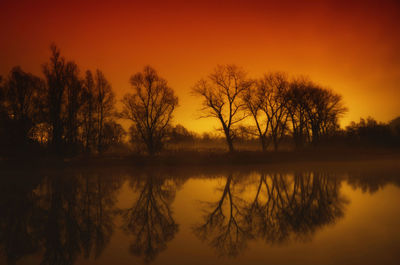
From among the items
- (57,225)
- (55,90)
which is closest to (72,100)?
(55,90)

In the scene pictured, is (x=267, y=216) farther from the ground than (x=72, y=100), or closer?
closer

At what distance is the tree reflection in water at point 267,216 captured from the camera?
7.43 meters

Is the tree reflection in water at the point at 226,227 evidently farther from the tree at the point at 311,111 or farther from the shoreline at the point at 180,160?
the tree at the point at 311,111

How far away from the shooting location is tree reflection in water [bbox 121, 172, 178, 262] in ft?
22.5

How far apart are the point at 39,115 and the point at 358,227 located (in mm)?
36476

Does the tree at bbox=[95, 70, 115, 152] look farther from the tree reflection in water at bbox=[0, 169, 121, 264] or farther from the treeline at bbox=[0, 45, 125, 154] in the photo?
the tree reflection in water at bbox=[0, 169, 121, 264]

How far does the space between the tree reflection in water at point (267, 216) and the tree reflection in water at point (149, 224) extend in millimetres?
1015

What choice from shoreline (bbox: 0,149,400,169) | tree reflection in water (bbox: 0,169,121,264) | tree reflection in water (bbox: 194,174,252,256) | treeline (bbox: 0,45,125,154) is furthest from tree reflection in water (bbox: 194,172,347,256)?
treeline (bbox: 0,45,125,154)

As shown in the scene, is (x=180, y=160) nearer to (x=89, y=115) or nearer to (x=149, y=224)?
(x=89, y=115)

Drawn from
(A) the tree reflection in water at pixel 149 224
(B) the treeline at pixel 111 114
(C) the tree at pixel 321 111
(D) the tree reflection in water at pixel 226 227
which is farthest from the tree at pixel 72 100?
(C) the tree at pixel 321 111

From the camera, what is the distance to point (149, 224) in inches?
347

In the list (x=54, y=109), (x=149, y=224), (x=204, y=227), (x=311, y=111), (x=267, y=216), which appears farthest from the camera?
(x=311, y=111)

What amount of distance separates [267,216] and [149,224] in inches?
154

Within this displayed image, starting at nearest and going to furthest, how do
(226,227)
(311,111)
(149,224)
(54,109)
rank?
1. (226,227)
2. (149,224)
3. (54,109)
4. (311,111)
